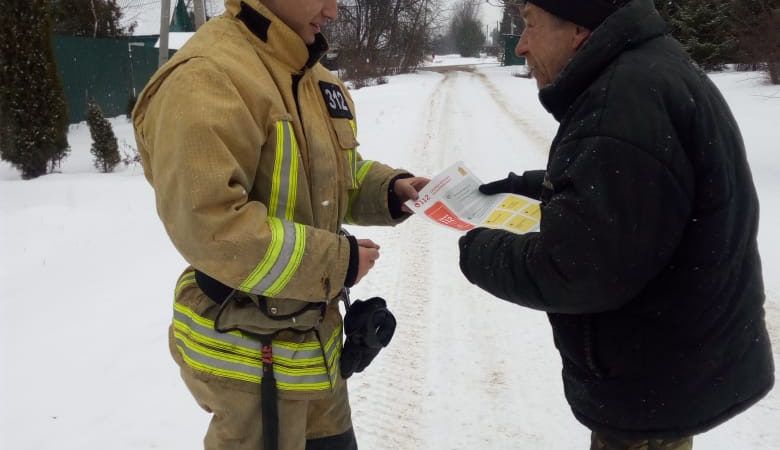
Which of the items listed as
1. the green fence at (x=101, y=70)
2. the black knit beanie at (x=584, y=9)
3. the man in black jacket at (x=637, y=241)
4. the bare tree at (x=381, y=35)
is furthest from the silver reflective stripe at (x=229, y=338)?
the bare tree at (x=381, y=35)

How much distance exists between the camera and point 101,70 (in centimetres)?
1689

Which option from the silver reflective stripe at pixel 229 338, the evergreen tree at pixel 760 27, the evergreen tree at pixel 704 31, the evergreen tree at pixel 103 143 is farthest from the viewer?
the evergreen tree at pixel 704 31

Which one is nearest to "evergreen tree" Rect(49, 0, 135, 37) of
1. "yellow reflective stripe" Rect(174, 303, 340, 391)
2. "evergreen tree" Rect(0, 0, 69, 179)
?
"evergreen tree" Rect(0, 0, 69, 179)

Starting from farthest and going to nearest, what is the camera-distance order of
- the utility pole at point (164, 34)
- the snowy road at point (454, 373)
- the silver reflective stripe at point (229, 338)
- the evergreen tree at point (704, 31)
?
the evergreen tree at point (704, 31) < the utility pole at point (164, 34) < the snowy road at point (454, 373) < the silver reflective stripe at point (229, 338)

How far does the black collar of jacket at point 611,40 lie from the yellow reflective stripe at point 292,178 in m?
0.72

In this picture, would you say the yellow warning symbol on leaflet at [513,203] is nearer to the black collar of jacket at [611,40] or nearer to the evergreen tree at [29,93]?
the black collar of jacket at [611,40]

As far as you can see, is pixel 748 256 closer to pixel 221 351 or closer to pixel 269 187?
pixel 269 187

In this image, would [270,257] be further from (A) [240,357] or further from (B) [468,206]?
(B) [468,206]

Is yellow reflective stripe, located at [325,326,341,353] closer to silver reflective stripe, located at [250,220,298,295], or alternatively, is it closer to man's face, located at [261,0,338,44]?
silver reflective stripe, located at [250,220,298,295]

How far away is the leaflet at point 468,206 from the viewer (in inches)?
73.9

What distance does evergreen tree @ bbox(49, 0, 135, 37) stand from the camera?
21953 millimetres

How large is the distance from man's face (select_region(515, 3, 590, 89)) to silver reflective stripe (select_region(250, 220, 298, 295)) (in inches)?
32.9

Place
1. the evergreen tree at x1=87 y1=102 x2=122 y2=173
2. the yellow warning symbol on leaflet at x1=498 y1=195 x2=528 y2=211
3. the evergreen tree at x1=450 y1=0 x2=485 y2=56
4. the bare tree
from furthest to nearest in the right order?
the evergreen tree at x1=450 y1=0 x2=485 y2=56 < the bare tree < the evergreen tree at x1=87 y1=102 x2=122 y2=173 < the yellow warning symbol on leaflet at x1=498 y1=195 x2=528 y2=211

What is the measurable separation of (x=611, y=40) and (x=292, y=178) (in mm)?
876
